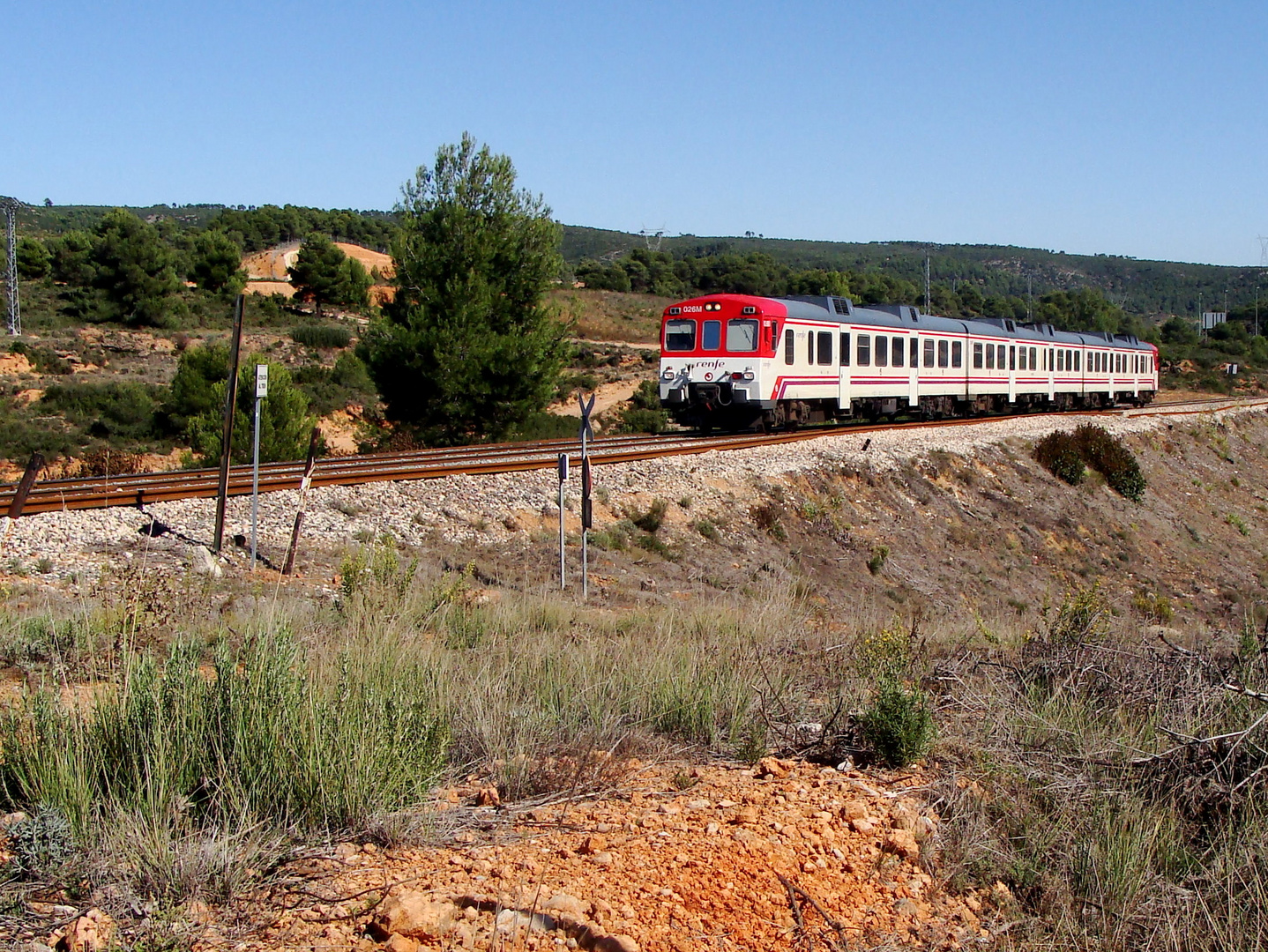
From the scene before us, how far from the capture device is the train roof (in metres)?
23.2

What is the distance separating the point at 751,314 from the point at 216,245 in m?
53.2

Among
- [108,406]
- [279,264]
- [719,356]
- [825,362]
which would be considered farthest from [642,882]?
[279,264]

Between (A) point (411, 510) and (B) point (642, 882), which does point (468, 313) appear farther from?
(B) point (642, 882)

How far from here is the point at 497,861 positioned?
12.7 ft

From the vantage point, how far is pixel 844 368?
24359 mm

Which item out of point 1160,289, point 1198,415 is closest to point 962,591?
point 1198,415

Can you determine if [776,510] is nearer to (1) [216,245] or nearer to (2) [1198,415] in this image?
(2) [1198,415]

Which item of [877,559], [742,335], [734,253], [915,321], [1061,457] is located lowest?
[877,559]

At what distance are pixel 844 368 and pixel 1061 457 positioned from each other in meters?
6.09

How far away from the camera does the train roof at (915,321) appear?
23.2 metres

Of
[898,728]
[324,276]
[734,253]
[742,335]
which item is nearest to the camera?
[898,728]

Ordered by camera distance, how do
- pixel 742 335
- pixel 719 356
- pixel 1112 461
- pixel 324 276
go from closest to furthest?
pixel 742 335 < pixel 719 356 < pixel 1112 461 < pixel 324 276

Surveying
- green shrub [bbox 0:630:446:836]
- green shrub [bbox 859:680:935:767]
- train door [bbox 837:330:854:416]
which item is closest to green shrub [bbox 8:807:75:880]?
green shrub [bbox 0:630:446:836]

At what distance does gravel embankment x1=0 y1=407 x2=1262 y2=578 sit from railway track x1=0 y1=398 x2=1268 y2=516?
0.83ft
